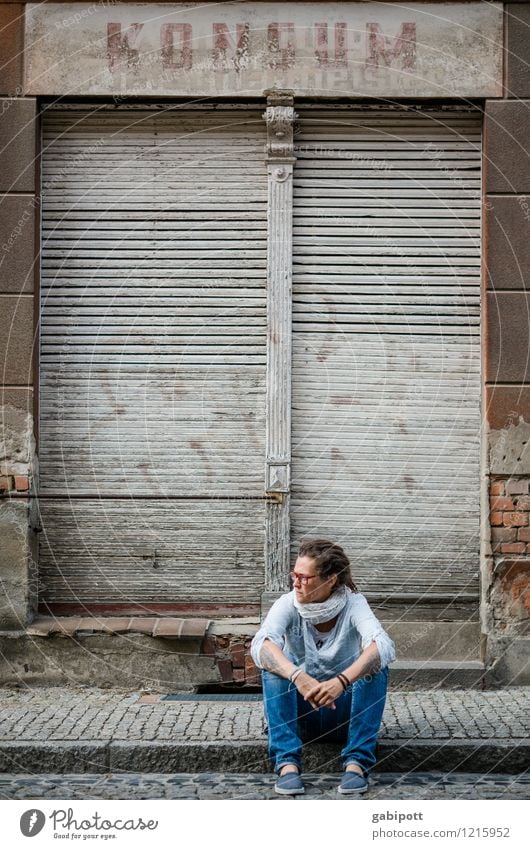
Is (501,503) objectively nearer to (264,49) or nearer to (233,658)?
(233,658)

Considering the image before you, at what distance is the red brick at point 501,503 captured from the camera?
771 centimetres

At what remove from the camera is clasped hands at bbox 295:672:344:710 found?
17.4ft

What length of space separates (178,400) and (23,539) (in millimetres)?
1454

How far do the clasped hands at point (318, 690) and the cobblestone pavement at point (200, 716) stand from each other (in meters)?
0.87

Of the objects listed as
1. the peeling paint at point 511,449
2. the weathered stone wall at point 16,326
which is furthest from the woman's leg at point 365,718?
the weathered stone wall at point 16,326

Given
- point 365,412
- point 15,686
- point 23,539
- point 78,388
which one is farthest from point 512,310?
point 15,686

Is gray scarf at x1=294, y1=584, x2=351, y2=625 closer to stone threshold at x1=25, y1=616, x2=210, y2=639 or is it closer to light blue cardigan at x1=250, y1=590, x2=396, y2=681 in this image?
light blue cardigan at x1=250, y1=590, x2=396, y2=681

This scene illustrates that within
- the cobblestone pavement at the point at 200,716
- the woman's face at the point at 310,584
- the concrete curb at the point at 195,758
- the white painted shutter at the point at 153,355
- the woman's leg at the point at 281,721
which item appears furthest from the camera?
the white painted shutter at the point at 153,355

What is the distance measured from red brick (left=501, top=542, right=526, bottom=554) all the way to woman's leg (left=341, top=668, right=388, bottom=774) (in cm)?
241

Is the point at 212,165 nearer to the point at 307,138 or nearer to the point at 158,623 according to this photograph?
the point at 307,138

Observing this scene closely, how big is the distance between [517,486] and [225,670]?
237 cm

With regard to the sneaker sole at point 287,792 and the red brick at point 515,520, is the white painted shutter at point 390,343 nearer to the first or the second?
the red brick at point 515,520

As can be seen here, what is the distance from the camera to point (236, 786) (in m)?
5.62

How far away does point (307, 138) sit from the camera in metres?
8.09
